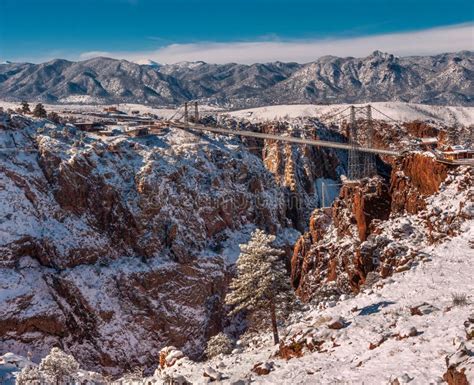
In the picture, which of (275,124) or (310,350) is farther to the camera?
(275,124)

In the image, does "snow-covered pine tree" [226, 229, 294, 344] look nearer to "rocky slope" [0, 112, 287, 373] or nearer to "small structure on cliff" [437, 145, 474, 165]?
"small structure on cliff" [437, 145, 474, 165]

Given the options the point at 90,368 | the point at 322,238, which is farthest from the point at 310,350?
the point at 90,368

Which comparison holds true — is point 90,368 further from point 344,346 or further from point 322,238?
point 344,346

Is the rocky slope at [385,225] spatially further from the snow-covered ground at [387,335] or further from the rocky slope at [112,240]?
the rocky slope at [112,240]

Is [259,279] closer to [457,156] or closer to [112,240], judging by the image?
[457,156]

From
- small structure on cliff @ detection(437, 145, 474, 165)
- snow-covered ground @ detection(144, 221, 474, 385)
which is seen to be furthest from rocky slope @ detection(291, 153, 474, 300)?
snow-covered ground @ detection(144, 221, 474, 385)

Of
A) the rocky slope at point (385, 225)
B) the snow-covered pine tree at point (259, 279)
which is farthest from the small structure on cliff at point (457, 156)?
the snow-covered pine tree at point (259, 279)
